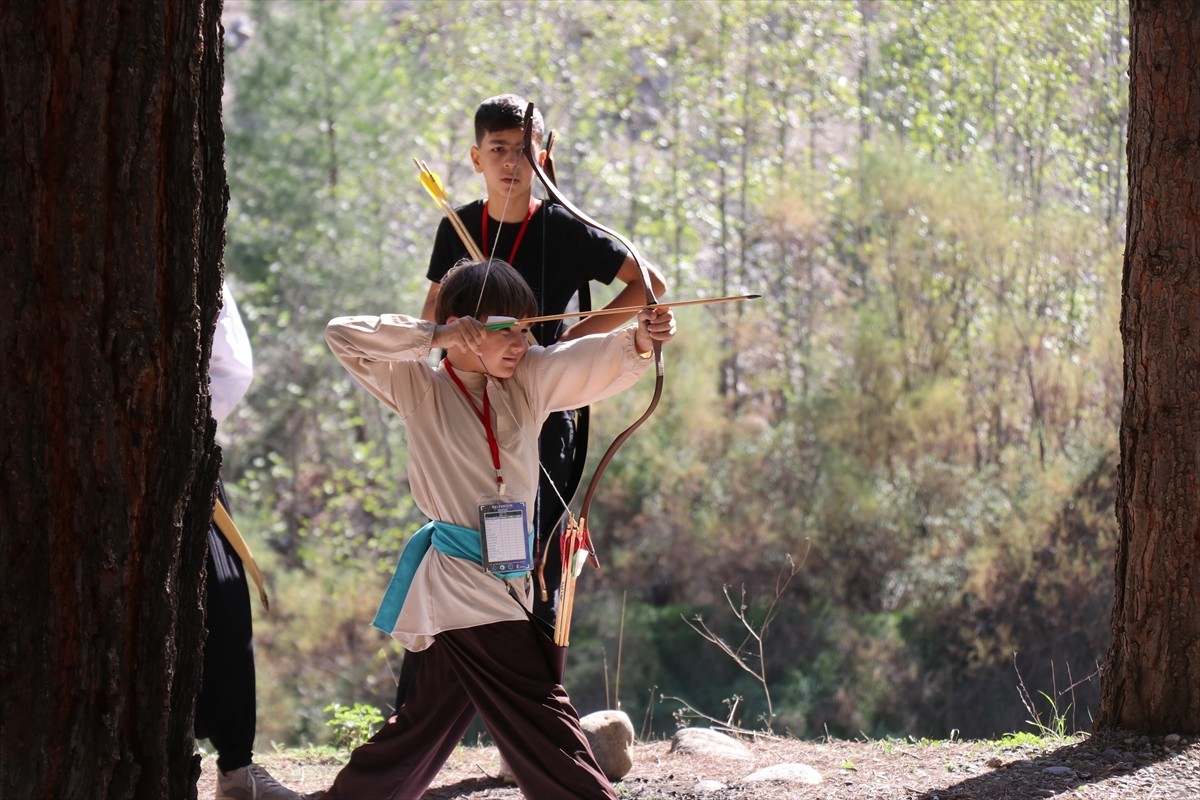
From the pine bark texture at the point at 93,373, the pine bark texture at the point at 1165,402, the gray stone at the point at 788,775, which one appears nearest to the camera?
the pine bark texture at the point at 93,373

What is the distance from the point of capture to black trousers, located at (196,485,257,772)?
309 centimetres

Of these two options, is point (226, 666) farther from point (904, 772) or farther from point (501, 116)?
point (904, 772)

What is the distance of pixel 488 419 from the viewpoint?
2.69 metres

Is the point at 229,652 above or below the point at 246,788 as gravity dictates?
above

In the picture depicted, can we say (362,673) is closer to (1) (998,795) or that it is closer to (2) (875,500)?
(2) (875,500)

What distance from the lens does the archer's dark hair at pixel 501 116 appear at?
322 cm

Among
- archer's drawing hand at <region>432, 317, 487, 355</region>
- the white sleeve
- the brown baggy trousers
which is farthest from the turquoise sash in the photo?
the white sleeve

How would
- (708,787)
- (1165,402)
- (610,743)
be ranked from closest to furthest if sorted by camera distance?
(1165,402), (708,787), (610,743)

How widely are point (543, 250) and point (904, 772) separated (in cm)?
179

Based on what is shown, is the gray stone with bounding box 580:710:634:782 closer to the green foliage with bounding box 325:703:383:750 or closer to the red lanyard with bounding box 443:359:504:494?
the green foliage with bounding box 325:703:383:750

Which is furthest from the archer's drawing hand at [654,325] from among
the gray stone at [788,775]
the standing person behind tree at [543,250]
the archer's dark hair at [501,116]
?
the gray stone at [788,775]

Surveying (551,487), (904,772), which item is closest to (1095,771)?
(904,772)

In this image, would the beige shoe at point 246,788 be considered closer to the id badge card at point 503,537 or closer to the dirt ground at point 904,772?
the dirt ground at point 904,772

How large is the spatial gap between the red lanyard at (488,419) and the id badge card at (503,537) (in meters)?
0.05
